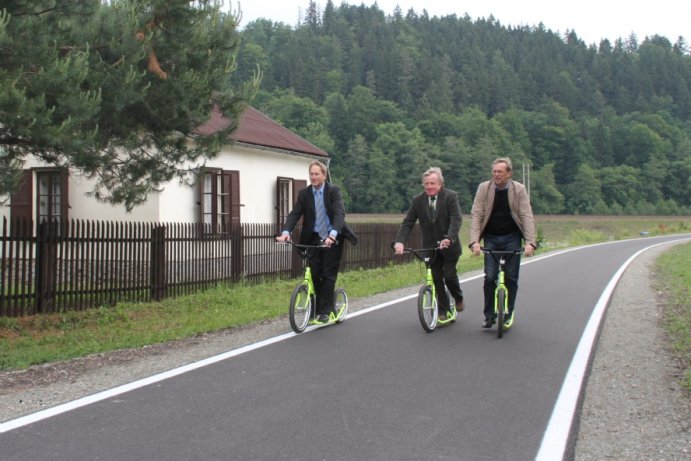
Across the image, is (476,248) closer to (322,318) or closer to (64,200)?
(322,318)

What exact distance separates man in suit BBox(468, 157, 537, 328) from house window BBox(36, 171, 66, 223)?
11796 mm

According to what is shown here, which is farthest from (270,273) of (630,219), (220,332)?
(630,219)

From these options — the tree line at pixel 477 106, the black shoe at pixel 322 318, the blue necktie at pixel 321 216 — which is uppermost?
the tree line at pixel 477 106

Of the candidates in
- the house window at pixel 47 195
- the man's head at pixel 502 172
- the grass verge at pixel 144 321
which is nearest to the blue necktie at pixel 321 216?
the grass verge at pixel 144 321

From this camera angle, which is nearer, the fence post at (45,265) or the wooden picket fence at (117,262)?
the wooden picket fence at (117,262)

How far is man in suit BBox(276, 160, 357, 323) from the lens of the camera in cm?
816

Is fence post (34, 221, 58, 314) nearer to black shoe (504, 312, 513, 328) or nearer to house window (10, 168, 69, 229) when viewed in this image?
house window (10, 168, 69, 229)

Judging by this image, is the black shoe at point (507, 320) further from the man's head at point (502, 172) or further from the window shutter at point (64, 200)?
the window shutter at point (64, 200)

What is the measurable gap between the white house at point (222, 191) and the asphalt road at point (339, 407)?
6.63 meters

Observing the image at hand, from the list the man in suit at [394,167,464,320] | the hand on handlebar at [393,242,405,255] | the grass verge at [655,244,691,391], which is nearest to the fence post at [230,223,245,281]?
the man in suit at [394,167,464,320]

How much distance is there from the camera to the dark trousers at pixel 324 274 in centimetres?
817

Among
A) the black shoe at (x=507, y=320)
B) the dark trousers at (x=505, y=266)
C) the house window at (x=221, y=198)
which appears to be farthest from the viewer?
the house window at (x=221, y=198)

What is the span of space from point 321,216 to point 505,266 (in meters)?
2.24

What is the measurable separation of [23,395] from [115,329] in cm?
447
